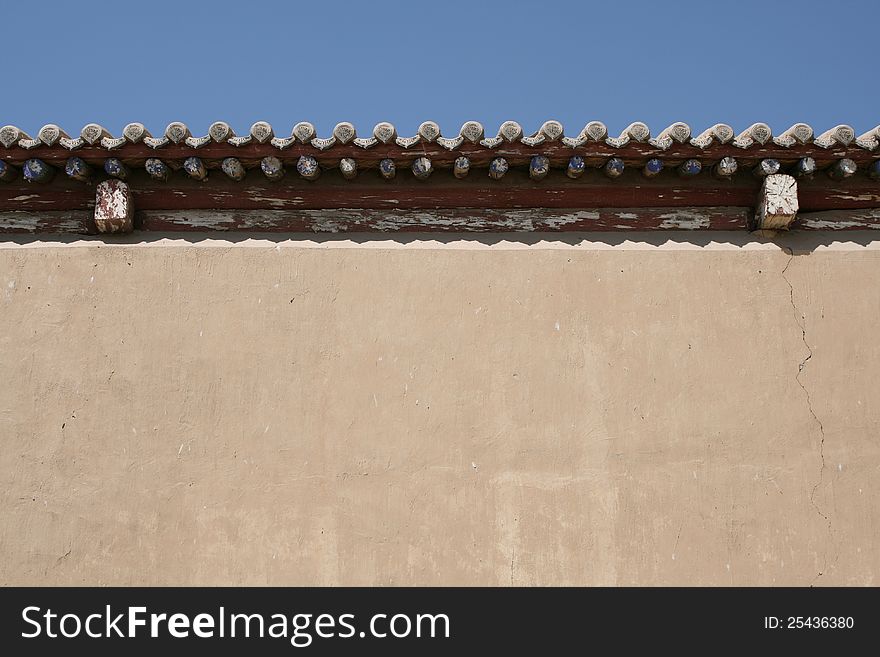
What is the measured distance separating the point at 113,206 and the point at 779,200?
3.56 m

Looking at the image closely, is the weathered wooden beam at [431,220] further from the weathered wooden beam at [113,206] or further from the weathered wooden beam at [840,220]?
the weathered wooden beam at [840,220]

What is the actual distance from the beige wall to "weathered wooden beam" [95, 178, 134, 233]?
0.11 metres

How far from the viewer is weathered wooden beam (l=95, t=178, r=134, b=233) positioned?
14.5 feet

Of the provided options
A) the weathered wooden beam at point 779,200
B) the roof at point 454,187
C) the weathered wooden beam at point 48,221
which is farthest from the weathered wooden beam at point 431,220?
the weathered wooden beam at point 48,221

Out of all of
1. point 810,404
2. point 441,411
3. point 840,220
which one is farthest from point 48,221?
point 840,220

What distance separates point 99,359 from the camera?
432 centimetres

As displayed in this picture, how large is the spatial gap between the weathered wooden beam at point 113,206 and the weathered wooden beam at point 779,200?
3.42 metres

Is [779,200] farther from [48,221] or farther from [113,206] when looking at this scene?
[48,221]

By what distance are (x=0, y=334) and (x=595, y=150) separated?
3.25 meters

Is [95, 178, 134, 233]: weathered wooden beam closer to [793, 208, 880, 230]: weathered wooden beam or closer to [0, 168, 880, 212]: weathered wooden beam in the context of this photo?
[0, 168, 880, 212]: weathered wooden beam

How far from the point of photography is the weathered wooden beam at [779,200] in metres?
4.40

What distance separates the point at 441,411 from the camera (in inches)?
167
